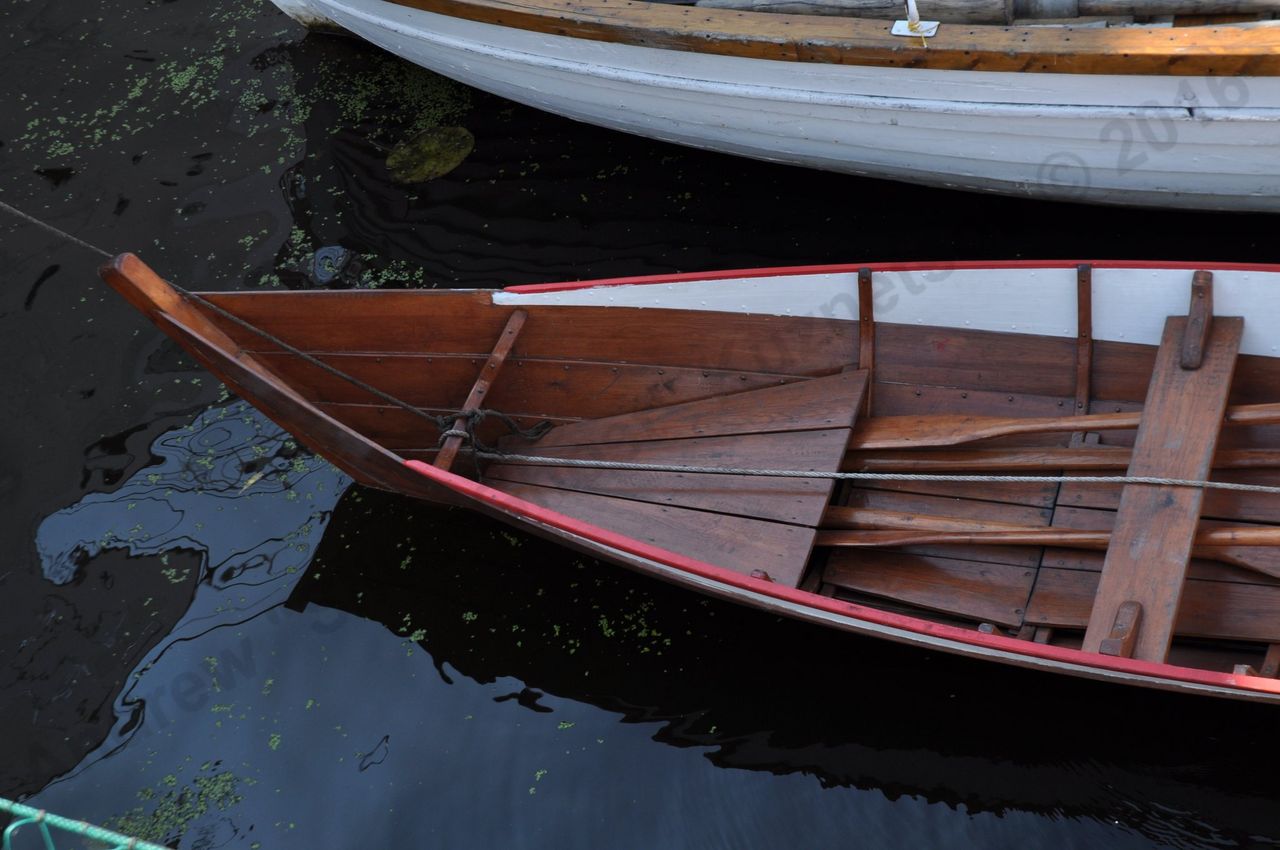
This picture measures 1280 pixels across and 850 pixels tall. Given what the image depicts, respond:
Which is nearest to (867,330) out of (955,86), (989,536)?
(989,536)

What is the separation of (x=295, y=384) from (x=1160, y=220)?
166 inches

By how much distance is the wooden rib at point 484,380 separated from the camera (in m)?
4.64

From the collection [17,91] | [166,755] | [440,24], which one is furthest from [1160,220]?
[17,91]

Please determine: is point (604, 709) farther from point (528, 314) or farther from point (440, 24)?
point (440, 24)

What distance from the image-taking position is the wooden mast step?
3771 millimetres

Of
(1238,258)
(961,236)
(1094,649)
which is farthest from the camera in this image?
(961,236)

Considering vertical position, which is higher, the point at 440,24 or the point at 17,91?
the point at 440,24

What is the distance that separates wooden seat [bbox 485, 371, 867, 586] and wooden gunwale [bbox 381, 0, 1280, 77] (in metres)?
1.38

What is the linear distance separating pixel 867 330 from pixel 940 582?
1075 millimetres

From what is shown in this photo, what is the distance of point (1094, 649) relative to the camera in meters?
3.74

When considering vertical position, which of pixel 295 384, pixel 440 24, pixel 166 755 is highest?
pixel 440 24

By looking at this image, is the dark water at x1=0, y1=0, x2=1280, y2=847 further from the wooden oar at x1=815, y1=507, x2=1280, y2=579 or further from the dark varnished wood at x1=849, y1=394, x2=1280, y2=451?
the dark varnished wood at x1=849, y1=394, x2=1280, y2=451

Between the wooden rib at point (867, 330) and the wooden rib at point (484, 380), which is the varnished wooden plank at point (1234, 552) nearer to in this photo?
the wooden rib at point (867, 330)

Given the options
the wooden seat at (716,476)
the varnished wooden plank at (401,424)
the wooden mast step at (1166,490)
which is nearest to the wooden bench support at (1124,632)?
the wooden mast step at (1166,490)
